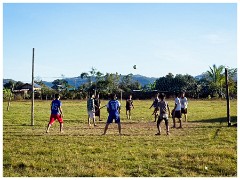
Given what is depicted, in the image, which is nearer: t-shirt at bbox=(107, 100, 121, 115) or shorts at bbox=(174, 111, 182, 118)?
t-shirt at bbox=(107, 100, 121, 115)

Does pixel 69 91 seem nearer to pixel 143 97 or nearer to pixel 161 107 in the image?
pixel 143 97

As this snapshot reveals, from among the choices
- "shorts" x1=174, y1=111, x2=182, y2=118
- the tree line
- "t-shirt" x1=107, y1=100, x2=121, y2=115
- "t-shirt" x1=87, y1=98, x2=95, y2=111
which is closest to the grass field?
"t-shirt" x1=107, y1=100, x2=121, y2=115

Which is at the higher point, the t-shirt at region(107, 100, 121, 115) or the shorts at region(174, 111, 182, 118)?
the t-shirt at region(107, 100, 121, 115)

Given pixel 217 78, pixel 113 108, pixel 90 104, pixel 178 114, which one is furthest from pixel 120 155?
pixel 217 78

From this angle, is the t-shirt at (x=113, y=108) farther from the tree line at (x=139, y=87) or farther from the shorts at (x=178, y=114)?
the tree line at (x=139, y=87)

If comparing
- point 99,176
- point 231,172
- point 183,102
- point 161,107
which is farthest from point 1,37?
point 183,102

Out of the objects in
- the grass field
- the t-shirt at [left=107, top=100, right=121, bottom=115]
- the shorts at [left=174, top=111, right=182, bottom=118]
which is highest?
the t-shirt at [left=107, top=100, right=121, bottom=115]

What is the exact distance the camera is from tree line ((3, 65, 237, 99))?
47.7 meters

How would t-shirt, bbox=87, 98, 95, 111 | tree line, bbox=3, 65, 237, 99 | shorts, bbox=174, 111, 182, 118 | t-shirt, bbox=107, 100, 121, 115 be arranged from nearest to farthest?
1. t-shirt, bbox=107, 100, 121, 115
2. shorts, bbox=174, 111, 182, 118
3. t-shirt, bbox=87, 98, 95, 111
4. tree line, bbox=3, 65, 237, 99

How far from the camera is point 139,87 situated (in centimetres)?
5566

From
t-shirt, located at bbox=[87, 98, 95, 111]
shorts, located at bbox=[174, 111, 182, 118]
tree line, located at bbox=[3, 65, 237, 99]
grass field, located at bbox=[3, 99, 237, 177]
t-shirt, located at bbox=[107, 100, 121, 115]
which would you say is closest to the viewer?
grass field, located at bbox=[3, 99, 237, 177]

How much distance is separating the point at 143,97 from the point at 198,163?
135 ft

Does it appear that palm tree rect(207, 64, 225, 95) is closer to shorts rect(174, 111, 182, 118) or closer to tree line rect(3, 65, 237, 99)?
tree line rect(3, 65, 237, 99)

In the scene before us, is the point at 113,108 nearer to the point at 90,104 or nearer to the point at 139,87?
the point at 90,104
